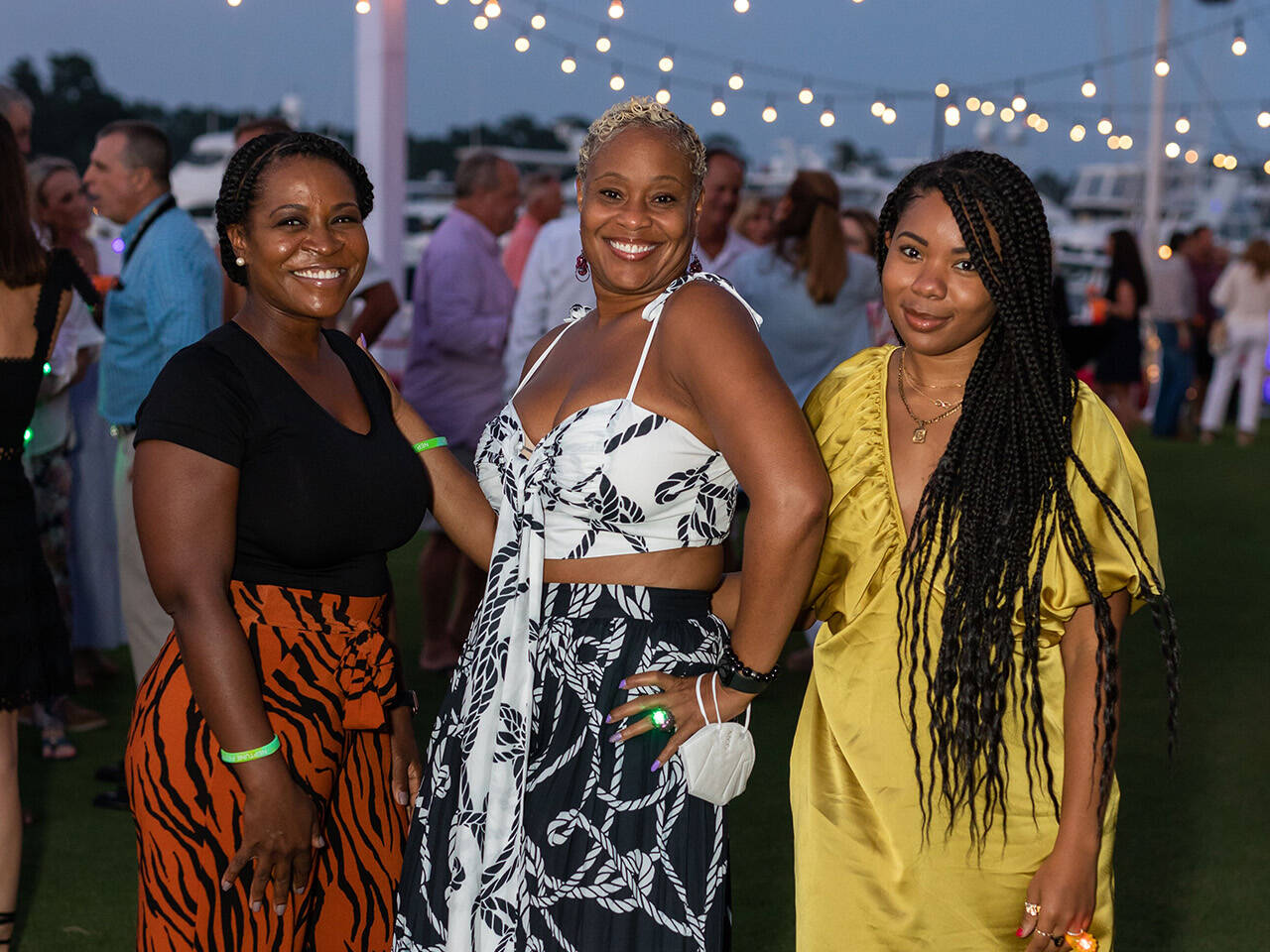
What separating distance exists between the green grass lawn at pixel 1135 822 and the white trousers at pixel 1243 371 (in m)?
7.62

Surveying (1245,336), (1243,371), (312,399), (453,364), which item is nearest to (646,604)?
(312,399)

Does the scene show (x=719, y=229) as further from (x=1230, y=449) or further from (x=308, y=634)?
(x=1230, y=449)

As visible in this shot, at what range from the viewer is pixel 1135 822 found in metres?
4.53

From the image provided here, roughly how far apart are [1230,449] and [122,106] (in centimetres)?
2304

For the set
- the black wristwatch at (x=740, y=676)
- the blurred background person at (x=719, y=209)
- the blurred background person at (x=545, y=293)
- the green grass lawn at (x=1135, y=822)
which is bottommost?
the green grass lawn at (x=1135, y=822)

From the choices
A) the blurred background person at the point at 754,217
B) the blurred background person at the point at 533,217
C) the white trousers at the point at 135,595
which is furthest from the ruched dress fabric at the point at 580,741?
the blurred background person at the point at 754,217

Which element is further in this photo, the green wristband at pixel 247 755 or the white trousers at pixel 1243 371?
the white trousers at pixel 1243 371

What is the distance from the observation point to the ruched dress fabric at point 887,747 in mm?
2084

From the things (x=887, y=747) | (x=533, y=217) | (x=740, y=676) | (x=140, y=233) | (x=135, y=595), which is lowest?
(x=135, y=595)

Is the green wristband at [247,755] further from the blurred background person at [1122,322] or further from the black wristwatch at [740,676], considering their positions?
the blurred background person at [1122,322]

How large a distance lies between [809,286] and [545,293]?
115 centimetres

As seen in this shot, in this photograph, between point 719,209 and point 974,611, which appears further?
point 719,209

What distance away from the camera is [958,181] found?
6.98 feet

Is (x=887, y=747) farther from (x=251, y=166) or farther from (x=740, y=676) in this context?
(x=251, y=166)
